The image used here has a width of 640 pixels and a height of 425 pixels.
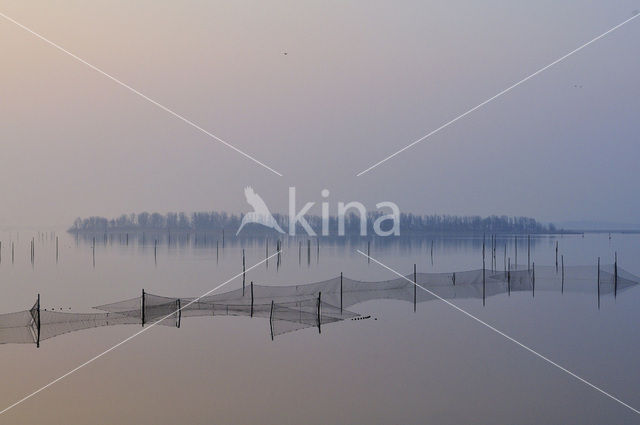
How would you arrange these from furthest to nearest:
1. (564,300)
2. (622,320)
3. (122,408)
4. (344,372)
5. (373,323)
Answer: (564,300) < (622,320) < (373,323) < (344,372) < (122,408)

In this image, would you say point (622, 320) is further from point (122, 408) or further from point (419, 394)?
point (122, 408)

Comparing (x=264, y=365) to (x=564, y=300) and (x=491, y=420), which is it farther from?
(x=564, y=300)

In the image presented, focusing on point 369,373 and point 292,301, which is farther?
point 292,301

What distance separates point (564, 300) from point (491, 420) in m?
18.9

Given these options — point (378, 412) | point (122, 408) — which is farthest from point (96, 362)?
point (378, 412)

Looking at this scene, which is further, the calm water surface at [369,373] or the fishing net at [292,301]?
the fishing net at [292,301]

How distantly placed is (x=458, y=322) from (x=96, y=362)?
12677 millimetres

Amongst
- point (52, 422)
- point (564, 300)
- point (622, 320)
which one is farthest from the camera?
point (564, 300)

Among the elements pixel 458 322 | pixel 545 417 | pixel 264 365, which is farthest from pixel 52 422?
pixel 458 322

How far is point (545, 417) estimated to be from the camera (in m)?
13.8

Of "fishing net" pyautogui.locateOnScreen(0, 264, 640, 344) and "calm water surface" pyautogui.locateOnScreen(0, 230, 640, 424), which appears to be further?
"fishing net" pyautogui.locateOnScreen(0, 264, 640, 344)

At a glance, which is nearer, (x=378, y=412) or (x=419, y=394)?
(x=378, y=412)

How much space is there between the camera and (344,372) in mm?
17281

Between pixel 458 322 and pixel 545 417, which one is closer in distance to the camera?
pixel 545 417
